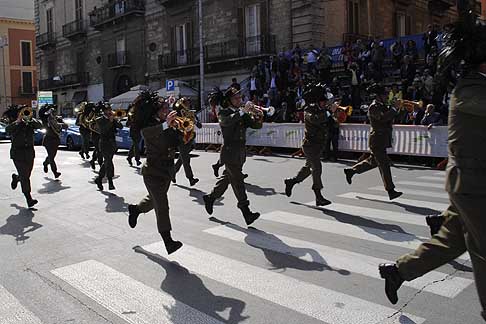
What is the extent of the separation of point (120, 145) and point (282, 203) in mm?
12154

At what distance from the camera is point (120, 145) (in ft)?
64.3

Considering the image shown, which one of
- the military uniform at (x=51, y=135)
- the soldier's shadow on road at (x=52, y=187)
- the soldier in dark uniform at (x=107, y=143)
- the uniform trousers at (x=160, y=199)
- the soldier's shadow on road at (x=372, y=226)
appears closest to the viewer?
the uniform trousers at (x=160, y=199)

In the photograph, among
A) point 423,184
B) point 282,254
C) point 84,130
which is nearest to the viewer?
point 282,254

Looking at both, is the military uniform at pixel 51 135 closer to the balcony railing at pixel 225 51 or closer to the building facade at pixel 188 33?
the building facade at pixel 188 33

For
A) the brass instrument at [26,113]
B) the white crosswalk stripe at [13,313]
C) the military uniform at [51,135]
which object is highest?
the brass instrument at [26,113]

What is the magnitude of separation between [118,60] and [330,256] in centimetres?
3168

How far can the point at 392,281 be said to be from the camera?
4.13 metres

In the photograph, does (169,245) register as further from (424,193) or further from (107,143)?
(107,143)

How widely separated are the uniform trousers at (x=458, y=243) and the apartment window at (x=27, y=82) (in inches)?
2344

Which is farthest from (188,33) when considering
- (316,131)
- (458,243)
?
(458,243)

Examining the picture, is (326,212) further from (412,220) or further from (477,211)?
(477,211)

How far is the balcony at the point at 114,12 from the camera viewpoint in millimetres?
32562

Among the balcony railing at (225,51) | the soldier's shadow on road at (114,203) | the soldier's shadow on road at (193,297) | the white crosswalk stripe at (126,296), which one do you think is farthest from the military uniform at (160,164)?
the balcony railing at (225,51)

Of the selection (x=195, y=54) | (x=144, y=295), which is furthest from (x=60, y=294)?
(x=195, y=54)
